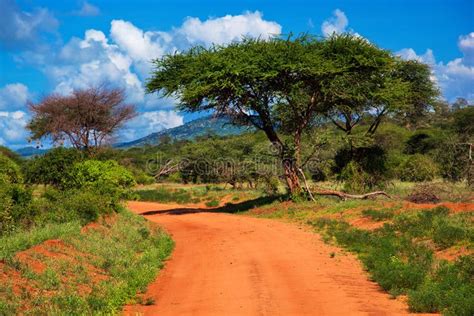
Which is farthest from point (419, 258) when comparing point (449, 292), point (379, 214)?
point (379, 214)

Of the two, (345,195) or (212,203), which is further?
(212,203)

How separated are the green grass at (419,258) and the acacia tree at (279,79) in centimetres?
956

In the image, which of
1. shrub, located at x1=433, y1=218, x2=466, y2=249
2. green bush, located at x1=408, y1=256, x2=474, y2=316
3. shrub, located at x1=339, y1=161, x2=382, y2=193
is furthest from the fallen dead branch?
green bush, located at x1=408, y1=256, x2=474, y2=316

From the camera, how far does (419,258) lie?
12.3 m

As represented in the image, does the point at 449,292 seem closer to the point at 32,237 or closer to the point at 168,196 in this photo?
the point at 32,237

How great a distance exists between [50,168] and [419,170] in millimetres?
23503

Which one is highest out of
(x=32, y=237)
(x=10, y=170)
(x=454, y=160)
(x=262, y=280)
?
(x=454, y=160)

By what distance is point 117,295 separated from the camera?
9828 millimetres

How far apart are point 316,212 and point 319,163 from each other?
Result: 8197 mm

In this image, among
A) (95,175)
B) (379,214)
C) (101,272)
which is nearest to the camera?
(101,272)

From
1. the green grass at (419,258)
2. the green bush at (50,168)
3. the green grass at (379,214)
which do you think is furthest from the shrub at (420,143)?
the green grass at (419,258)

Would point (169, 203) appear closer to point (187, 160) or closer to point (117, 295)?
point (187, 160)

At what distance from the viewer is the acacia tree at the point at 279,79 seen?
2600 centimetres

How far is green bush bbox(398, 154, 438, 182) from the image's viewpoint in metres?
33.1
